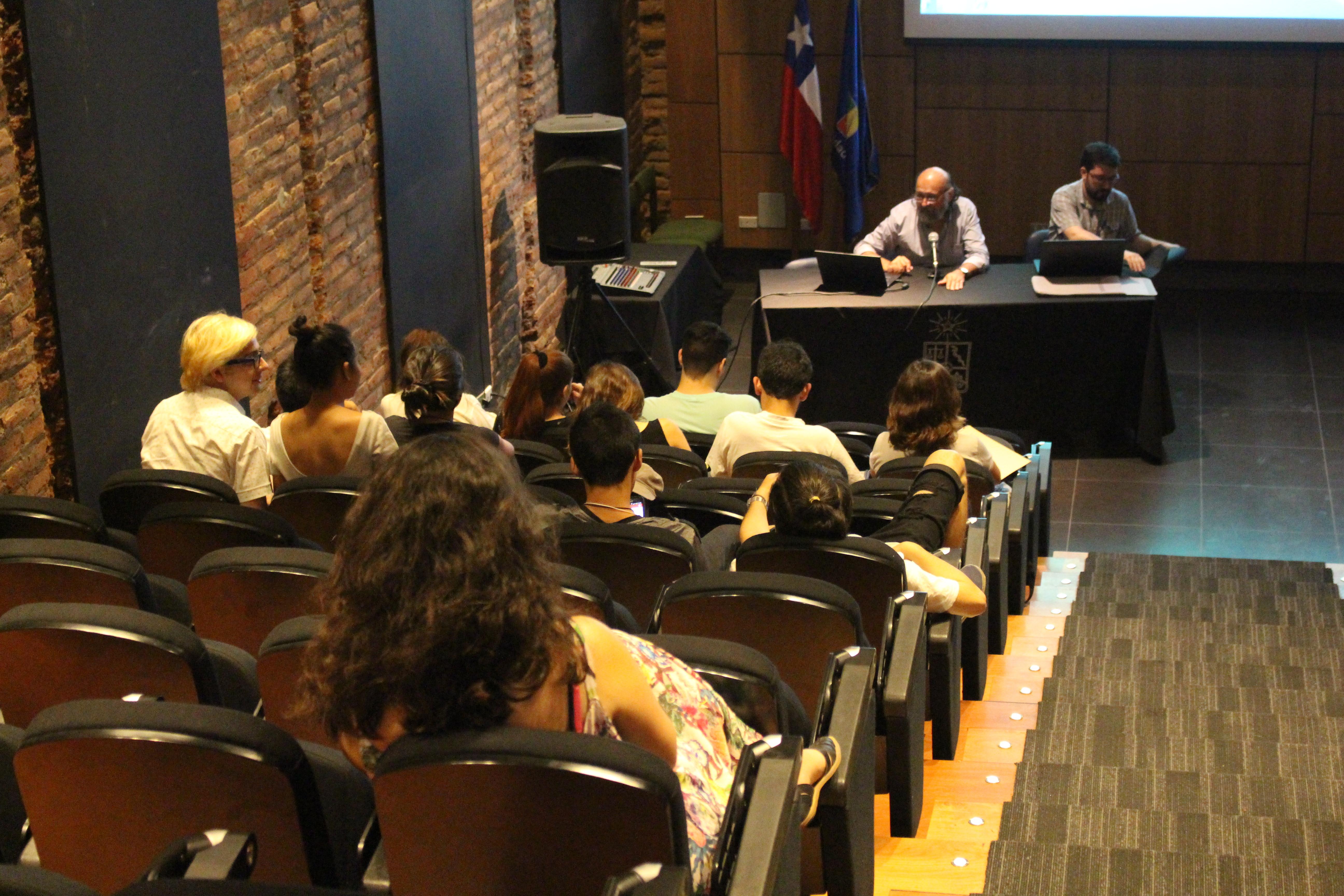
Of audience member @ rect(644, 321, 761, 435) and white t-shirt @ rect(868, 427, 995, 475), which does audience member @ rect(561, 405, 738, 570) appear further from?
audience member @ rect(644, 321, 761, 435)

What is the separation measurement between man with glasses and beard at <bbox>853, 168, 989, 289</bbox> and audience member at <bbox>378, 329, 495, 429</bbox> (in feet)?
9.21

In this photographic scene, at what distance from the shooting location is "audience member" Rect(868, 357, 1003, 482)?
4449mm

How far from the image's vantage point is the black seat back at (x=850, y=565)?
2.96 m

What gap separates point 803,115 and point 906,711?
703cm

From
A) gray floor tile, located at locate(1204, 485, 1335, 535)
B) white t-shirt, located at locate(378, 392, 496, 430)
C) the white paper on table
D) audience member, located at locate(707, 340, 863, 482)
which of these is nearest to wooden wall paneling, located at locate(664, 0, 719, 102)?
the white paper on table

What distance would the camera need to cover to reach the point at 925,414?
4.49 m

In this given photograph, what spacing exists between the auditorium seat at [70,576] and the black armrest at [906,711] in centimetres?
136

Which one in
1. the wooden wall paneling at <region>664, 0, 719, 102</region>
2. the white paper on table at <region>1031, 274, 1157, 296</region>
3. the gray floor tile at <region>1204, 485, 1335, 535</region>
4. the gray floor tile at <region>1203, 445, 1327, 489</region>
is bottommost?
the gray floor tile at <region>1204, 485, 1335, 535</region>

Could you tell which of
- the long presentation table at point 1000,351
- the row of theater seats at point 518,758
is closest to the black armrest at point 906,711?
the row of theater seats at point 518,758

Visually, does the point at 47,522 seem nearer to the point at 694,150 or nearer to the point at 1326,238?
the point at 694,150

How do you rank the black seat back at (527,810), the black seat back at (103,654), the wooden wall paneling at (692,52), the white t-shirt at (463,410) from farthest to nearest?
1. the wooden wall paneling at (692,52)
2. the white t-shirt at (463,410)
3. the black seat back at (103,654)
4. the black seat back at (527,810)

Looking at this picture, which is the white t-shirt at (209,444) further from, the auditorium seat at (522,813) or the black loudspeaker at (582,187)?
the black loudspeaker at (582,187)

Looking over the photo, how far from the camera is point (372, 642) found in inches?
65.8

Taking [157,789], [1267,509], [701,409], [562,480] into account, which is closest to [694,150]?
[1267,509]
